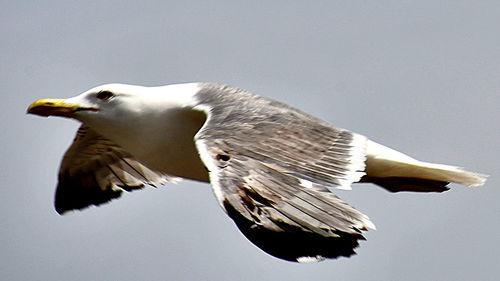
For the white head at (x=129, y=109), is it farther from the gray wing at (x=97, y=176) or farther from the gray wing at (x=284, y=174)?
the gray wing at (x=97, y=176)

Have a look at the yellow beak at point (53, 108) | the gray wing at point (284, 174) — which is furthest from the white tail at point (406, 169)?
the yellow beak at point (53, 108)

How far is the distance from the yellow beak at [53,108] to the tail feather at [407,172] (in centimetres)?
226

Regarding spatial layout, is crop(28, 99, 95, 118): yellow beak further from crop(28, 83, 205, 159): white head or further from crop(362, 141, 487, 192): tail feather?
crop(362, 141, 487, 192): tail feather

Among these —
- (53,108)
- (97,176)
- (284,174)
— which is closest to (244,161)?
(284,174)

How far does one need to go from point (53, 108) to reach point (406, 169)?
2.70m

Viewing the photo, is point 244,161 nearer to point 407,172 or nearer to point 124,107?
point 124,107

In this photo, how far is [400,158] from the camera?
9.10 m

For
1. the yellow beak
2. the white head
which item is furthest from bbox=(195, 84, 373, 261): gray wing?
the yellow beak

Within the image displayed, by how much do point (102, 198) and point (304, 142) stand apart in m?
2.96

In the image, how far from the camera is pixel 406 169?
916cm

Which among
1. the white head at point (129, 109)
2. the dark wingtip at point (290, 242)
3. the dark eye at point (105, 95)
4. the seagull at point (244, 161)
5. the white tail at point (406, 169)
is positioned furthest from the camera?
the dark eye at point (105, 95)

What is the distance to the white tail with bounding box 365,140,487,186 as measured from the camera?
9.03 meters

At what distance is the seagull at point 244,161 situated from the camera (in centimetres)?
666

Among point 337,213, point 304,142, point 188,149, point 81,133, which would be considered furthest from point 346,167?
point 81,133
